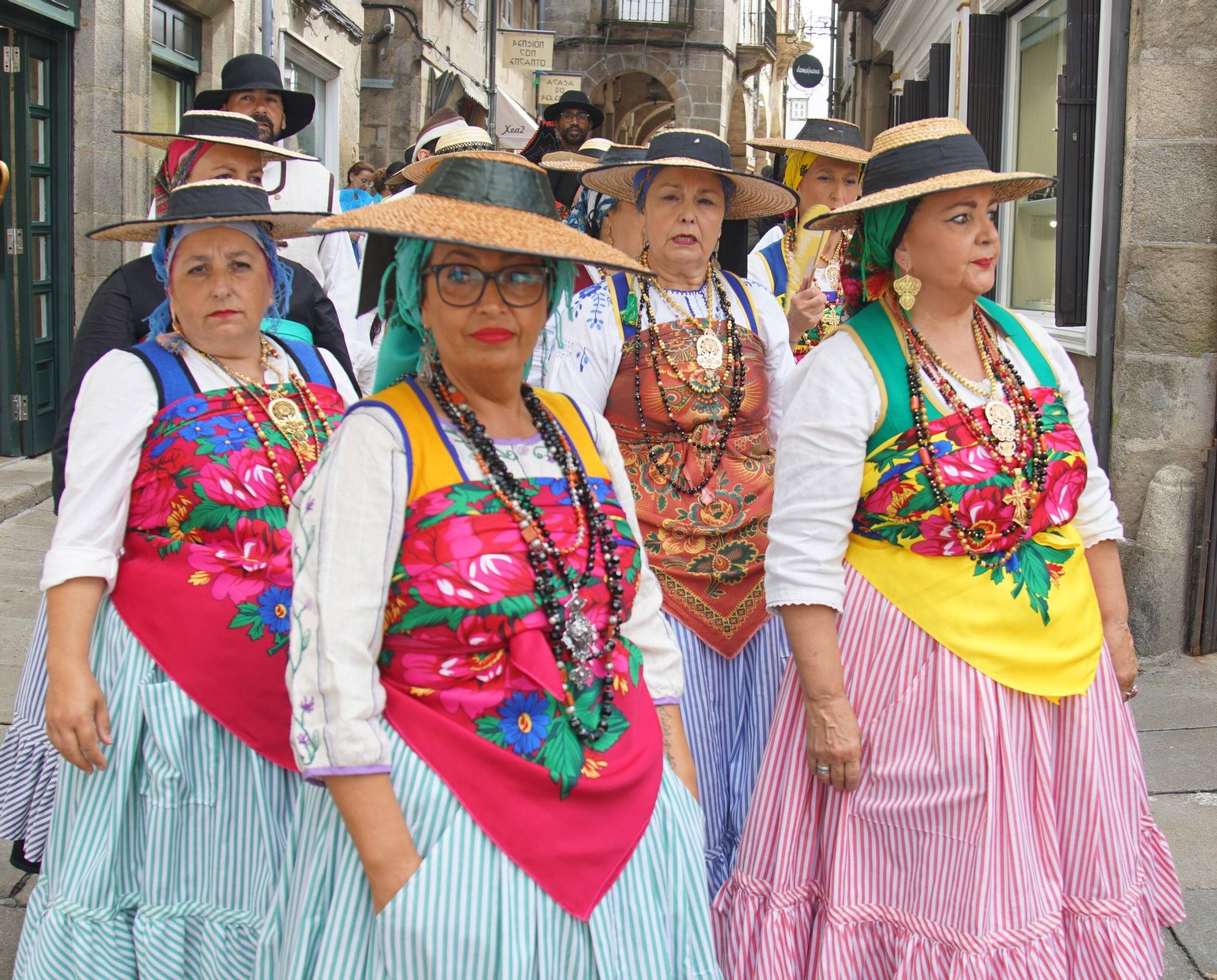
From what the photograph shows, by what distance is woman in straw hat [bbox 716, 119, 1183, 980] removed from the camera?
2520 mm

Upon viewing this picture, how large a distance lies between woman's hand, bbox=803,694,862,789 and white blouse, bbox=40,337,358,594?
55.7 inches

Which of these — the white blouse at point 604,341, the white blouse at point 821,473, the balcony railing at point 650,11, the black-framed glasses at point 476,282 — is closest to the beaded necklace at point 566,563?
the black-framed glasses at point 476,282

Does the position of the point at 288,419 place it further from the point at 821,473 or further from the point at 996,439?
the point at 996,439

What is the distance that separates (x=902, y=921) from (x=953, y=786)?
29cm

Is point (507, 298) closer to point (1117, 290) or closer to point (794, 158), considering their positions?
point (794, 158)

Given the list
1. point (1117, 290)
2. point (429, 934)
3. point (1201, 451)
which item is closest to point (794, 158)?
point (1117, 290)

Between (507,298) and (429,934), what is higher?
(507,298)

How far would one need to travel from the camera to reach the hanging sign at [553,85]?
20688mm

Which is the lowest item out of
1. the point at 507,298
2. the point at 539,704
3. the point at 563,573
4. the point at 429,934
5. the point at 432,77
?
the point at 429,934

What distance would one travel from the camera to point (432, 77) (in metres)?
17.4

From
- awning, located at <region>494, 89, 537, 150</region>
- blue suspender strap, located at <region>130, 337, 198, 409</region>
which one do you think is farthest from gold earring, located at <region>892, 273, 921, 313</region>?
awning, located at <region>494, 89, 537, 150</region>

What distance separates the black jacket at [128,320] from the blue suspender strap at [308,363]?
0.15 metres

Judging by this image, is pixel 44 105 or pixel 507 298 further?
pixel 44 105

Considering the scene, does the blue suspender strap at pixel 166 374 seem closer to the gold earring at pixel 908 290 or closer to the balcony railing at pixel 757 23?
the gold earring at pixel 908 290
